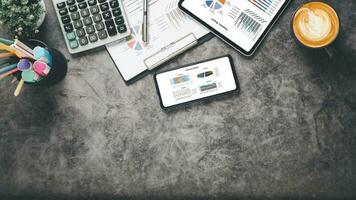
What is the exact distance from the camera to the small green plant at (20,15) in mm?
674

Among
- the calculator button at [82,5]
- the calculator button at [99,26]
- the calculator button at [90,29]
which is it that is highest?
the calculator button at [82,5]

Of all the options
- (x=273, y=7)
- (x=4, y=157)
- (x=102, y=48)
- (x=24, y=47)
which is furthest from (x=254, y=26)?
(x=4, y=157)

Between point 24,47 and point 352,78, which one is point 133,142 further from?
point 352,78

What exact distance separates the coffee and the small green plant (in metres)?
0.46

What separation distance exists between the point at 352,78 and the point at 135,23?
16.2 inches

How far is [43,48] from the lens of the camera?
683mm

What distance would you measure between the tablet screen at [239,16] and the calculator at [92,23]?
0.42ft

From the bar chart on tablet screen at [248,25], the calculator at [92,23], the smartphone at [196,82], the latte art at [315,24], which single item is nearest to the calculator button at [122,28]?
the calculator at [92,23]

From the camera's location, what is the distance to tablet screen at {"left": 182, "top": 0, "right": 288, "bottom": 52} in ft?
2.34

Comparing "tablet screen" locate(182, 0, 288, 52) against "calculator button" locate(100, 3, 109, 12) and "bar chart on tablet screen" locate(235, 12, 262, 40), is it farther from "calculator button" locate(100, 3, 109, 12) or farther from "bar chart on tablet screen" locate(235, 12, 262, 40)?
"calculator button" locate(100, 3, 109, 12)

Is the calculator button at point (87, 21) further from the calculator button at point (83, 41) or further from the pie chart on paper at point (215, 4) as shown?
the pie chart on paper at point (215, 4)

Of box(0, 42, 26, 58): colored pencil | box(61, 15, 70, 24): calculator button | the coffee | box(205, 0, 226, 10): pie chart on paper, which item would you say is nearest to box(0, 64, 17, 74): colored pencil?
box(0, 42, 26, 58): colored pencil

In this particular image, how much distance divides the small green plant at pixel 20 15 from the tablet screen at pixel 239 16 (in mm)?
272

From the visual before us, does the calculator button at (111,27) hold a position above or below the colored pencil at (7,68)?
above
